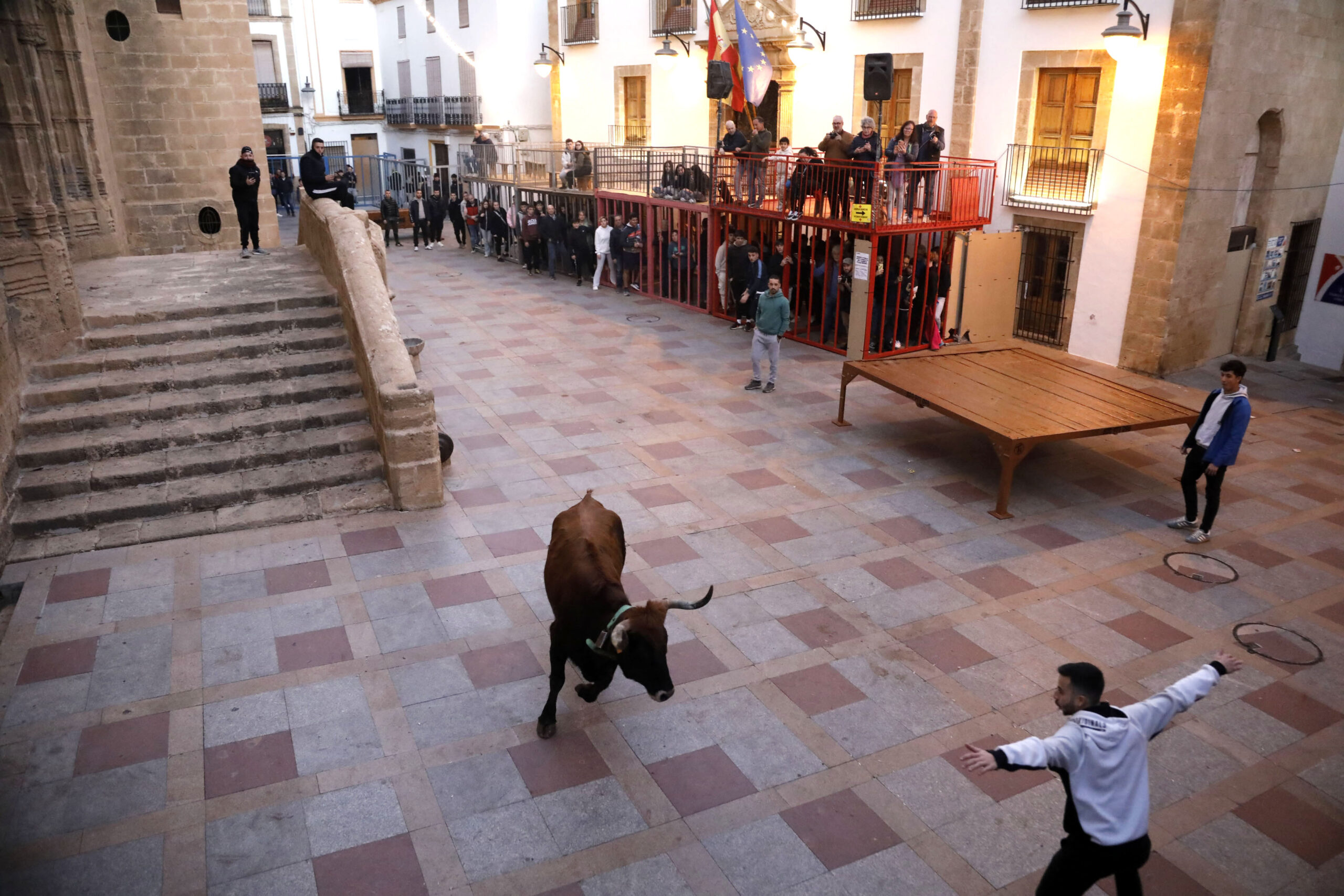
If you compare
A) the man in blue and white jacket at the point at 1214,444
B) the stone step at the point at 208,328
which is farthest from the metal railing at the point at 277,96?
the man in blue and white jacket at the point at 1214,444

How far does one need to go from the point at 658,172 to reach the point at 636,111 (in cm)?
482

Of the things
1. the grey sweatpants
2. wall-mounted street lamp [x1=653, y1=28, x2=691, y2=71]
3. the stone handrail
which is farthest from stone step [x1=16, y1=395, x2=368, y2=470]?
wall-mounted street lamp [x1=653, y1=28, x2=691, y2=71]

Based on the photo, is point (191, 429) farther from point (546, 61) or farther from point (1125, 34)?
point (546, 61)

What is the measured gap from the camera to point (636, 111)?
25.2 meters

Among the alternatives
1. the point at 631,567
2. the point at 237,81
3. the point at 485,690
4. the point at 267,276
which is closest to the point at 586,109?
the point at 237,81

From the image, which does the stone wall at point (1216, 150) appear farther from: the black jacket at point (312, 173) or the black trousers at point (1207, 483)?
the black jacket at point (312, 173)

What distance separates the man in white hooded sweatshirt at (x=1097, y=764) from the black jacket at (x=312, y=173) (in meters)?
13.3

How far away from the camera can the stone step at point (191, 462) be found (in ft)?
28.5

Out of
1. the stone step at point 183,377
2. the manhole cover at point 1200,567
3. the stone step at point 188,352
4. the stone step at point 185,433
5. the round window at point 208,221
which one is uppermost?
the round window at point 208,221

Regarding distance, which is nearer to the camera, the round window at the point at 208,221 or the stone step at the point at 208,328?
the stone step at the point at 208,328

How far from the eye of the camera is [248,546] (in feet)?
27.4

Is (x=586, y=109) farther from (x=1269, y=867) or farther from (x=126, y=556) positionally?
(x=1269, y=867)

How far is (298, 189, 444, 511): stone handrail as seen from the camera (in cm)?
889

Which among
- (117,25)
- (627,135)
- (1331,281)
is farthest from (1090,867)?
(627,135)
